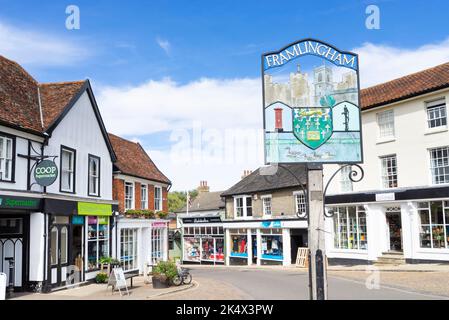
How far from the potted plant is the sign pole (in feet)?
28.6

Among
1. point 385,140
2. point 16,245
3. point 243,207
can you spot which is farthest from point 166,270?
point 243,207

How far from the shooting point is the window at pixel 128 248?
22.9m

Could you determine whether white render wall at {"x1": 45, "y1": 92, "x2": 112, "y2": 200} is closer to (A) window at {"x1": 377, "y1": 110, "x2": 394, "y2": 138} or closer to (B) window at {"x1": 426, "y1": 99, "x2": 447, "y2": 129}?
(A) window at {"x1": 377, "y1": 110, "x2": 394, "y2": 138}

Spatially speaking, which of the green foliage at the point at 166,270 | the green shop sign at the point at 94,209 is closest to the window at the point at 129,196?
the green shop sign at the point at 94,209

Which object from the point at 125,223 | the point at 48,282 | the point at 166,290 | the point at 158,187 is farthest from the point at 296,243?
the point at 48,282

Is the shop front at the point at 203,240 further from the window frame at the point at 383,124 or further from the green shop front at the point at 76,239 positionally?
the green shop front at the point at 76,239

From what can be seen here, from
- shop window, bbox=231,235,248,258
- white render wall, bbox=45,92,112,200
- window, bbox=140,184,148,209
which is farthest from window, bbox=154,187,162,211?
shop window, bbox=231,235,248,258

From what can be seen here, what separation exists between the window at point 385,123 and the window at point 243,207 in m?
13.1

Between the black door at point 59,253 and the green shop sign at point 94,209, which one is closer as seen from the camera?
the black door at point 59,253

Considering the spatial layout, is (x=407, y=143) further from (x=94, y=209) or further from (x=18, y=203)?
(x=18, y=203)

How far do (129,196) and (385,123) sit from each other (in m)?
14.3

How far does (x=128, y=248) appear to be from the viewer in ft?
77.1
